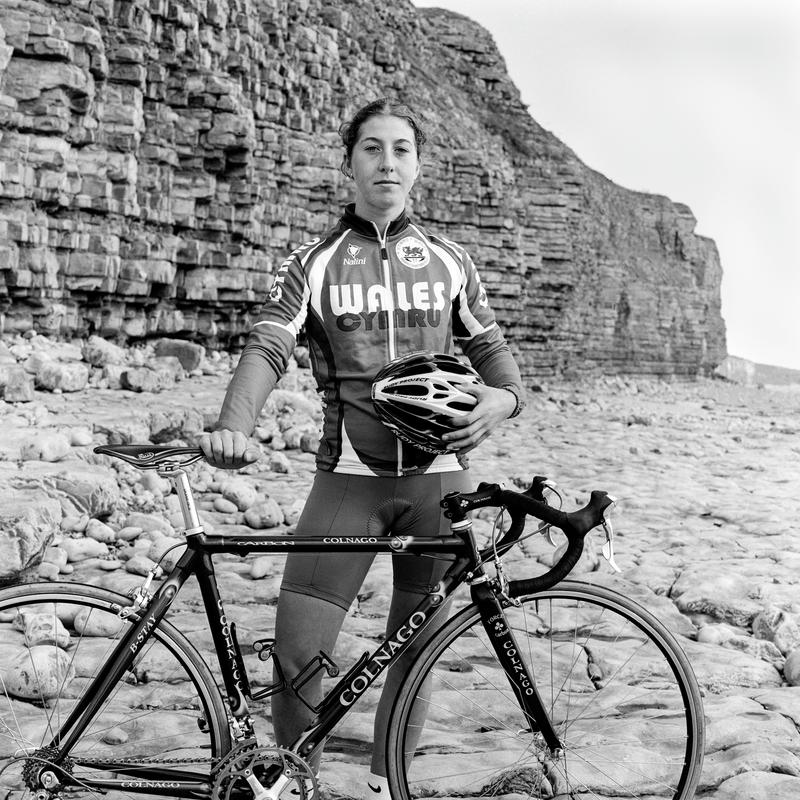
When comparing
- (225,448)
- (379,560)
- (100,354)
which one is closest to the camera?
(225,448)

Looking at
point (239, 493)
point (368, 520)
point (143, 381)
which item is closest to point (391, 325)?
point (368, 520)

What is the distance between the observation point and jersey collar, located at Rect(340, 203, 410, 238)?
3092mm

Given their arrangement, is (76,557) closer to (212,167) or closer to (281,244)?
(212,167)

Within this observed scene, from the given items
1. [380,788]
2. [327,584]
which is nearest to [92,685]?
[327,584]

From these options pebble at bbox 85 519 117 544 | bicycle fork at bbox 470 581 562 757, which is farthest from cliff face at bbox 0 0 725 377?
bicycle fork at bbox 470 581 562 757

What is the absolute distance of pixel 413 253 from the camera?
3.08 m

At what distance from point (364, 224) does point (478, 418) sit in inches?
31.1

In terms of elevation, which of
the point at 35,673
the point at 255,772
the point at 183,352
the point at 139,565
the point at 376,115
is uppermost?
the point at 376,115

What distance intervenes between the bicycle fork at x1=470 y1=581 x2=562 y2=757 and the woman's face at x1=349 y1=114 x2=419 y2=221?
4.20ft

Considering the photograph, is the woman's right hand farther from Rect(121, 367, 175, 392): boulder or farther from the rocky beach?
Rect(121, 367, 175, 392): boulder

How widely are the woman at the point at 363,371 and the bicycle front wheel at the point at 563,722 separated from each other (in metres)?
0.23

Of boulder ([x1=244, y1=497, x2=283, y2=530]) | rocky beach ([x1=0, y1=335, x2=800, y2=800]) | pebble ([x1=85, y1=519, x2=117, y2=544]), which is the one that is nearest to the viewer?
rocky beach ([x1=0, y1=335, x2=800, y2=800])

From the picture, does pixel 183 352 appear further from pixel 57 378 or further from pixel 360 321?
pixel 360 321

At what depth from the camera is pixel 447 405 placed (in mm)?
2773
